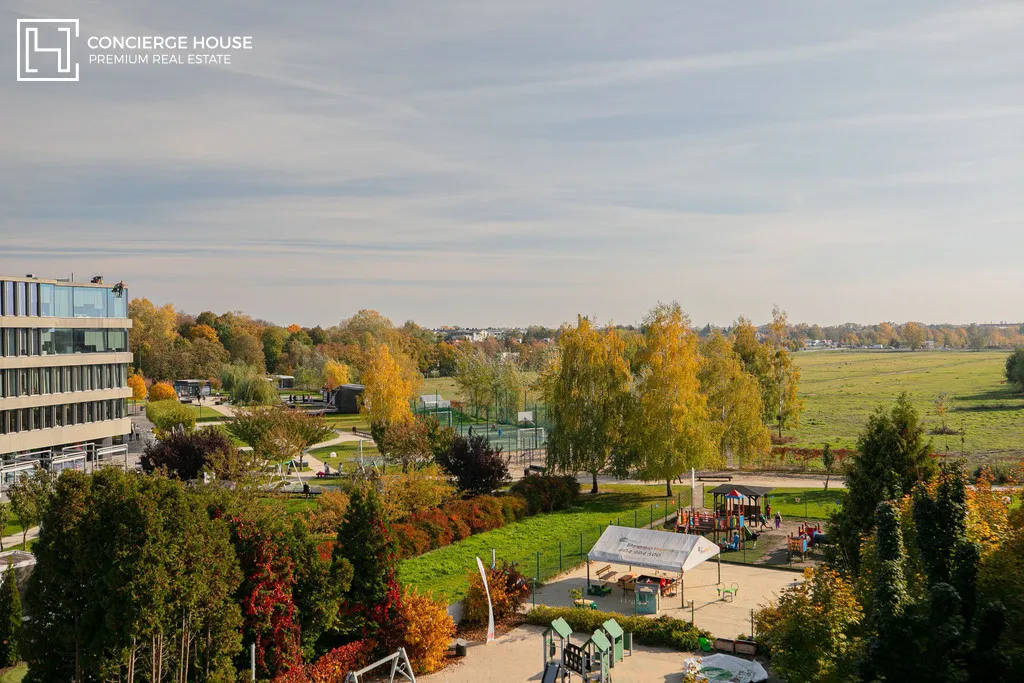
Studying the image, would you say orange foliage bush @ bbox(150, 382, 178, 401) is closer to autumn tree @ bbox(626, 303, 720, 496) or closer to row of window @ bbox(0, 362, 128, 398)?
row of window @ bbox(0, 362, 128, 398)

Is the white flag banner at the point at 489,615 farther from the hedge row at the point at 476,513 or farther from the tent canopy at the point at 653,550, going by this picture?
the hedge row at the point at 476,513

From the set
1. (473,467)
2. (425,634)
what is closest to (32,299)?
(473,467)

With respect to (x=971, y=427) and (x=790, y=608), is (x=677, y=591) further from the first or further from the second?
(x=971, y=427)

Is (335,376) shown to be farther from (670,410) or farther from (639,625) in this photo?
(639,625)

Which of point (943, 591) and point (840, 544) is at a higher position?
point (943, 591)

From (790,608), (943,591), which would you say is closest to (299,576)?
(790,608)

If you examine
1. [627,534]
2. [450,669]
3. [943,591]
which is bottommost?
[450,669]
